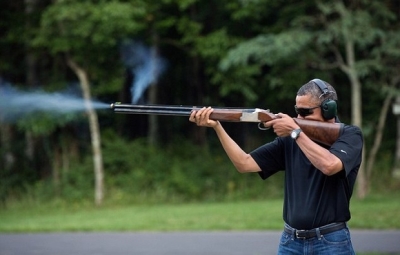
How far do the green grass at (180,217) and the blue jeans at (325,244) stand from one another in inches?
396

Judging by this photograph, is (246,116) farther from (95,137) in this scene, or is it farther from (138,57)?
(95,137)

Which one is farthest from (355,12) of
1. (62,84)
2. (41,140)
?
(41,140)

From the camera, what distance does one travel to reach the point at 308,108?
5.73m

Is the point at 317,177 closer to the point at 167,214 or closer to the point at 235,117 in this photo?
the point at 235,117

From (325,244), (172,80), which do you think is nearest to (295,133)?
(325,244)

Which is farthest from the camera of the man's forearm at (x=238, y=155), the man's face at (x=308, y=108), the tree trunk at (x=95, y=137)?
the tree trunk at (x=95, y=137)

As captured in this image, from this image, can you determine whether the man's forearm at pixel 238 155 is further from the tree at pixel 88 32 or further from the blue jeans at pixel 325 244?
the tree at pixel 88 32

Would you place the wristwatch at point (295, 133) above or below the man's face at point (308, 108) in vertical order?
below

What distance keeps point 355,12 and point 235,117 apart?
15.4 m

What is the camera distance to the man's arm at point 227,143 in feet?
19.2

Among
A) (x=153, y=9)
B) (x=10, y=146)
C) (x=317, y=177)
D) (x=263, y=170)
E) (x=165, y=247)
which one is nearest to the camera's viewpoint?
(x=317, y=177)

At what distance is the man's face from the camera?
225 inches

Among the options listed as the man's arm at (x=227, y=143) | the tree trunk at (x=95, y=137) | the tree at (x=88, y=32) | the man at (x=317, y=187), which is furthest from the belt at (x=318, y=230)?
the tree trunk at (x=95, y=137)

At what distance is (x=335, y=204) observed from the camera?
5633mm
